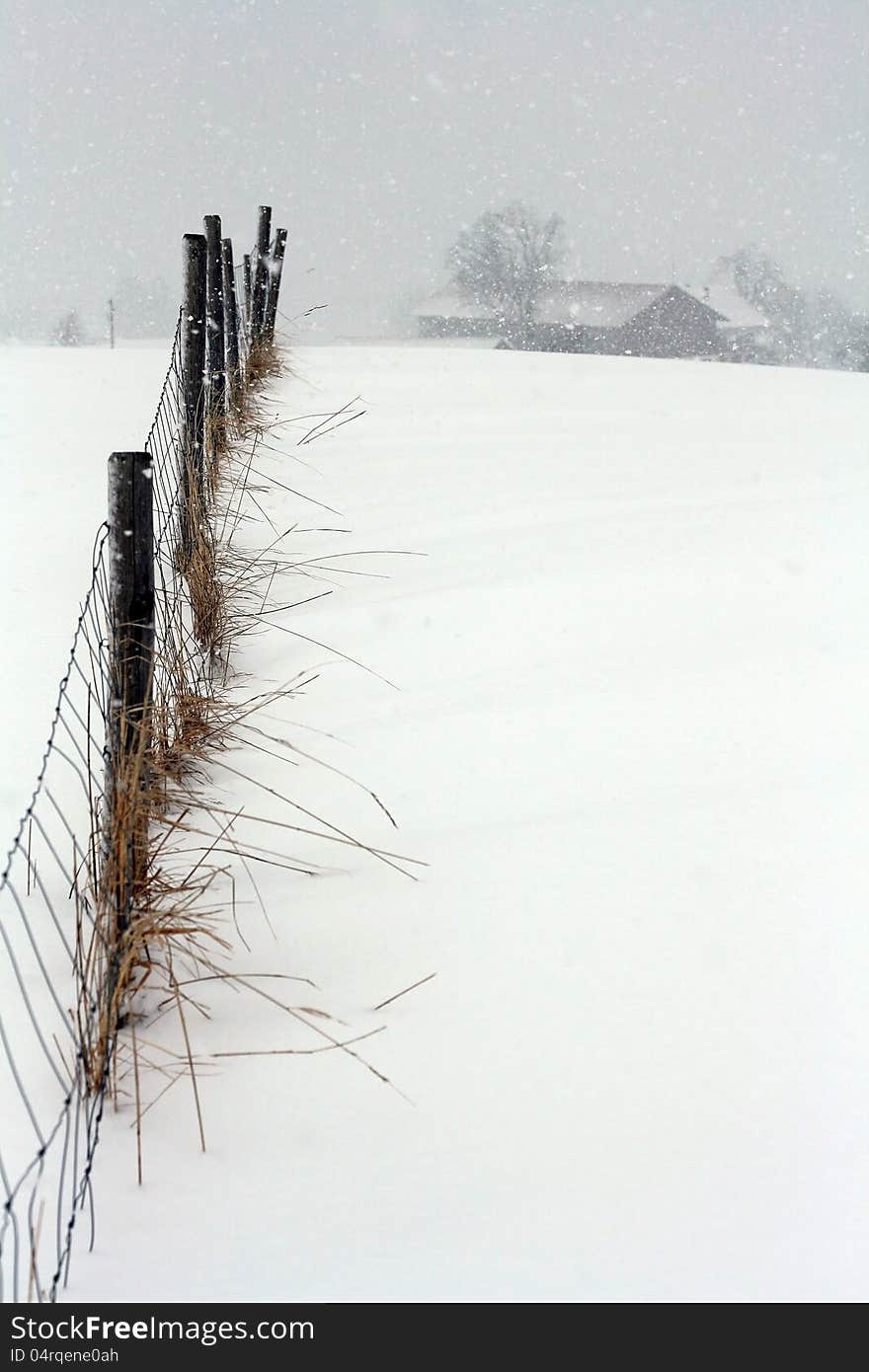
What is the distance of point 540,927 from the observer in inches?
80.8

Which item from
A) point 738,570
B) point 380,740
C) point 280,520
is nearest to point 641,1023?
point 380,740

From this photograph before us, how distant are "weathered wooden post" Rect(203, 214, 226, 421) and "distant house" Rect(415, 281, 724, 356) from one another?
1184 inches

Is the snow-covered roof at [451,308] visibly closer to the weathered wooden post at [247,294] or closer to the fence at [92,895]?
the weathered wooden post at [247,294]

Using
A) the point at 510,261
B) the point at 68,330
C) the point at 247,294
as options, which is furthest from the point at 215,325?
the point at 68,330

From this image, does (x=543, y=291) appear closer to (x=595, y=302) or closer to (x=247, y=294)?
(x=595, y=302)

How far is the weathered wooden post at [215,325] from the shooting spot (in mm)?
4934

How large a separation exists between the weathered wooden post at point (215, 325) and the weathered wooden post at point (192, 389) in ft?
1.90

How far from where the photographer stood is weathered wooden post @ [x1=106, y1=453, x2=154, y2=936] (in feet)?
6.10

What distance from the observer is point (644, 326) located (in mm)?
36188

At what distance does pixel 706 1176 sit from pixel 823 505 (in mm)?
3979

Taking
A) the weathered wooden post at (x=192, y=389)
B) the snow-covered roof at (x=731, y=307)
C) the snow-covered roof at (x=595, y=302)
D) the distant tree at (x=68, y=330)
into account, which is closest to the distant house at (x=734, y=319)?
the snow-covered roof at (x=731, y=307)

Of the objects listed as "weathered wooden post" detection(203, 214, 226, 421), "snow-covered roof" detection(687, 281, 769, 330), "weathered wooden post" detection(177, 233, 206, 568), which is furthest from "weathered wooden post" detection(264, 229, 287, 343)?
"snow-covered roof" detection(687, 281, 769, 330)

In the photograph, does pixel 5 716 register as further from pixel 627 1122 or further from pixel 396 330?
pixel 396 330

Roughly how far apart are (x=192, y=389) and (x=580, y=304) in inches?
1346
